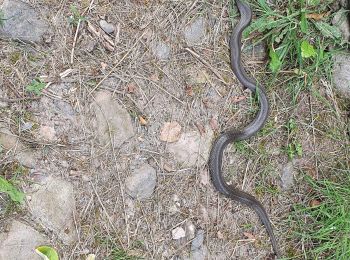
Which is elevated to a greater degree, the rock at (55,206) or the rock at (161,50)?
the rock at (161,50)

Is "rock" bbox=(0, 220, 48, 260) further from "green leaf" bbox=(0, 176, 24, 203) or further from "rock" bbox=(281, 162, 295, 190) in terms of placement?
"rock" bbox=(281, 162, 295, 190)

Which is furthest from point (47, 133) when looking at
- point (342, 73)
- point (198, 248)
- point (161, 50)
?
point (342, 73)

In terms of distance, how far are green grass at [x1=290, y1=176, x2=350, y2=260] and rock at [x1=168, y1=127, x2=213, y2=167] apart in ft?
3.47

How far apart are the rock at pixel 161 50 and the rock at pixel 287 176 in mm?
1590

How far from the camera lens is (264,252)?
4312mm

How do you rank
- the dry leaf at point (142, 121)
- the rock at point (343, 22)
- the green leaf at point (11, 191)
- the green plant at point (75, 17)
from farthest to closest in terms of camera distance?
1. the rock at point (343, 22)
2. the dry leaf at point (142, 121)
3. the green plant at point (75, 17)
4. the green leaf at point (11, 191)

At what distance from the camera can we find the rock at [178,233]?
4.09 metres

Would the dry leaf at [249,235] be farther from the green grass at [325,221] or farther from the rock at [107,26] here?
the rock at [107,26]

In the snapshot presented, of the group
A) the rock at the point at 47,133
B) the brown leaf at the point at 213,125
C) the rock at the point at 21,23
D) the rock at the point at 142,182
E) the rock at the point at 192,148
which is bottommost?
the rock at the point at 142,182

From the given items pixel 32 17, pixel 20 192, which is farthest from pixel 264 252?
pixel 32 17

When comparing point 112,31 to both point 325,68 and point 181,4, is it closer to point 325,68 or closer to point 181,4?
point 181,4

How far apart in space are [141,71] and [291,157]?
1.68 m

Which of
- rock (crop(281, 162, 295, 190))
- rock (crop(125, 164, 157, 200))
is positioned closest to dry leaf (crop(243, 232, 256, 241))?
rock (crop(281, 162, 295, 190))

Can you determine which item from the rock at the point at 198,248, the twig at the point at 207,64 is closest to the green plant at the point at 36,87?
the twig at the point at 207,64
